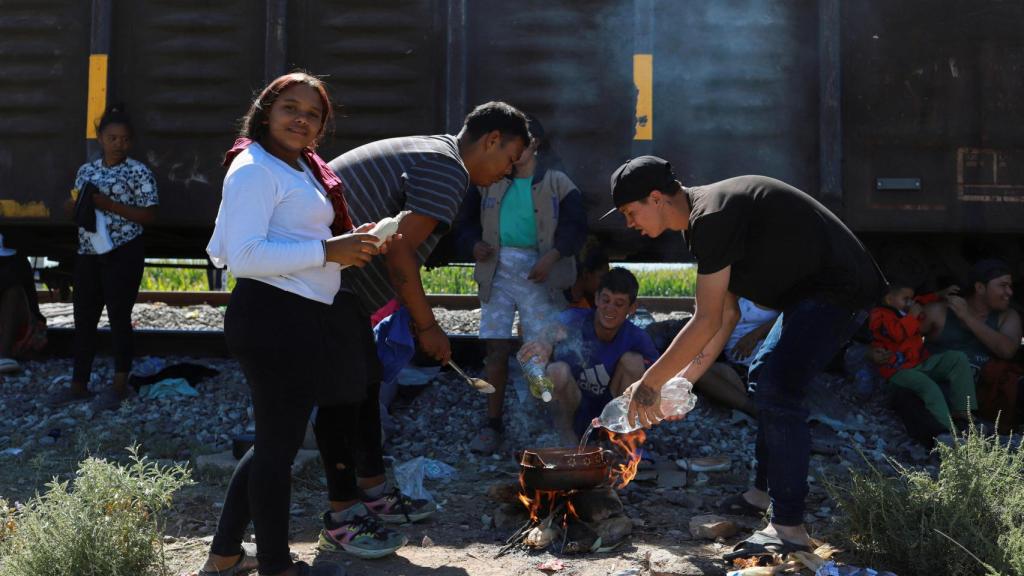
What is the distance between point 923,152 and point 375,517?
172 inches

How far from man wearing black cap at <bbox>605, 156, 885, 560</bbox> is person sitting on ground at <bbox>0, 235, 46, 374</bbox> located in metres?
5.33

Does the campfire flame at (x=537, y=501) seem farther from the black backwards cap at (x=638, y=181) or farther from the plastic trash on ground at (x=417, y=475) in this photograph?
the black backwards cap at (x=638, y=181)

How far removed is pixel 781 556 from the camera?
142 inches

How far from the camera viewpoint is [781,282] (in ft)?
11.9

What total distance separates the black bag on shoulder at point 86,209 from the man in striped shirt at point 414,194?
3182 millimetres

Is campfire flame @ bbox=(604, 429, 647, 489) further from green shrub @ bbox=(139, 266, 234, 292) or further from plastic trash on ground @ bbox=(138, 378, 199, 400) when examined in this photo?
green shrub @ bbox=(139, 266, 234, 292)

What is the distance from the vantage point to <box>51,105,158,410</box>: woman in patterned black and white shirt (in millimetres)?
6188

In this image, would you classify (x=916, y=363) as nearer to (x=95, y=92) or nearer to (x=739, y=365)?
(x=739, y=365)

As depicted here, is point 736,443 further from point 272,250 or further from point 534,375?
point 272,250

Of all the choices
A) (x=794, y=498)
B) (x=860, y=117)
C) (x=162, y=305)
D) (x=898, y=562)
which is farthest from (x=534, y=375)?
(x=162, y=305)

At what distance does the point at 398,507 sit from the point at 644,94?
3.22 metres

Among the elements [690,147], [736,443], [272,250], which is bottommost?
[736,443]

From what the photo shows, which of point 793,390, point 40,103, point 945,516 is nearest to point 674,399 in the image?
point 793,390

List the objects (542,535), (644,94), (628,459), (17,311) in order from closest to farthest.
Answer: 1. (542,535)
2. (628,459)
3. (644,94)
4. (17,311)
